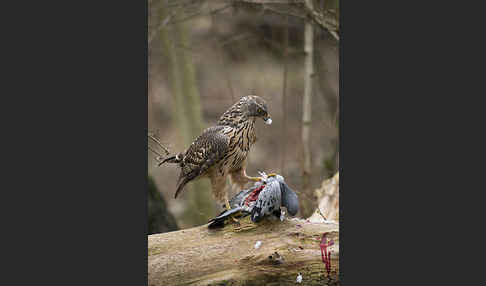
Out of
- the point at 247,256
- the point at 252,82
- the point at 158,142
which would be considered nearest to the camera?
the point at 247,256

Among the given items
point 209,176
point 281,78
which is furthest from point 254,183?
point 281,78

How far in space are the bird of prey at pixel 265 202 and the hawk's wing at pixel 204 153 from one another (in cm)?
35

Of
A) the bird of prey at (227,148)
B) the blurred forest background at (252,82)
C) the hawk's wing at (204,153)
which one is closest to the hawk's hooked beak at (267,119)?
the bird of prey at (227,148)

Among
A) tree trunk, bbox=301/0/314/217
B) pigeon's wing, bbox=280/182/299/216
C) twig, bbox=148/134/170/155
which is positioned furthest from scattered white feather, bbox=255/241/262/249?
tree trunk, bbox=301/0/314/217

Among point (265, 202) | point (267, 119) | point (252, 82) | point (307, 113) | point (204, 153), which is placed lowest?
point (265, 202)

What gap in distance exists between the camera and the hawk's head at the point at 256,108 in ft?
13.7

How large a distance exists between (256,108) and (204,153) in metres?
0.50

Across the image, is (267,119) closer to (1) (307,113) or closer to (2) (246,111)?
(2) (246,111)

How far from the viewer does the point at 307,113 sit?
5.20 m

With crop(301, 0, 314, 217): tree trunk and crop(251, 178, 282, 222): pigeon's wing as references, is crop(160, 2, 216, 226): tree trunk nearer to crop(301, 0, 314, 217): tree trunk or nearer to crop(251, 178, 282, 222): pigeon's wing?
crop(301, 0, 314, 217): tree trunk

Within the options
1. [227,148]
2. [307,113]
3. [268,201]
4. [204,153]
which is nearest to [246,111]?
[227,148]

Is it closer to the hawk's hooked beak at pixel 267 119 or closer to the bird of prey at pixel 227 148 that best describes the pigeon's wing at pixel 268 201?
the bird of prey at pixel 227 148

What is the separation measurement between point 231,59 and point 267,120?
5.22ft

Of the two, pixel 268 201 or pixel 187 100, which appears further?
pixel 187 100
